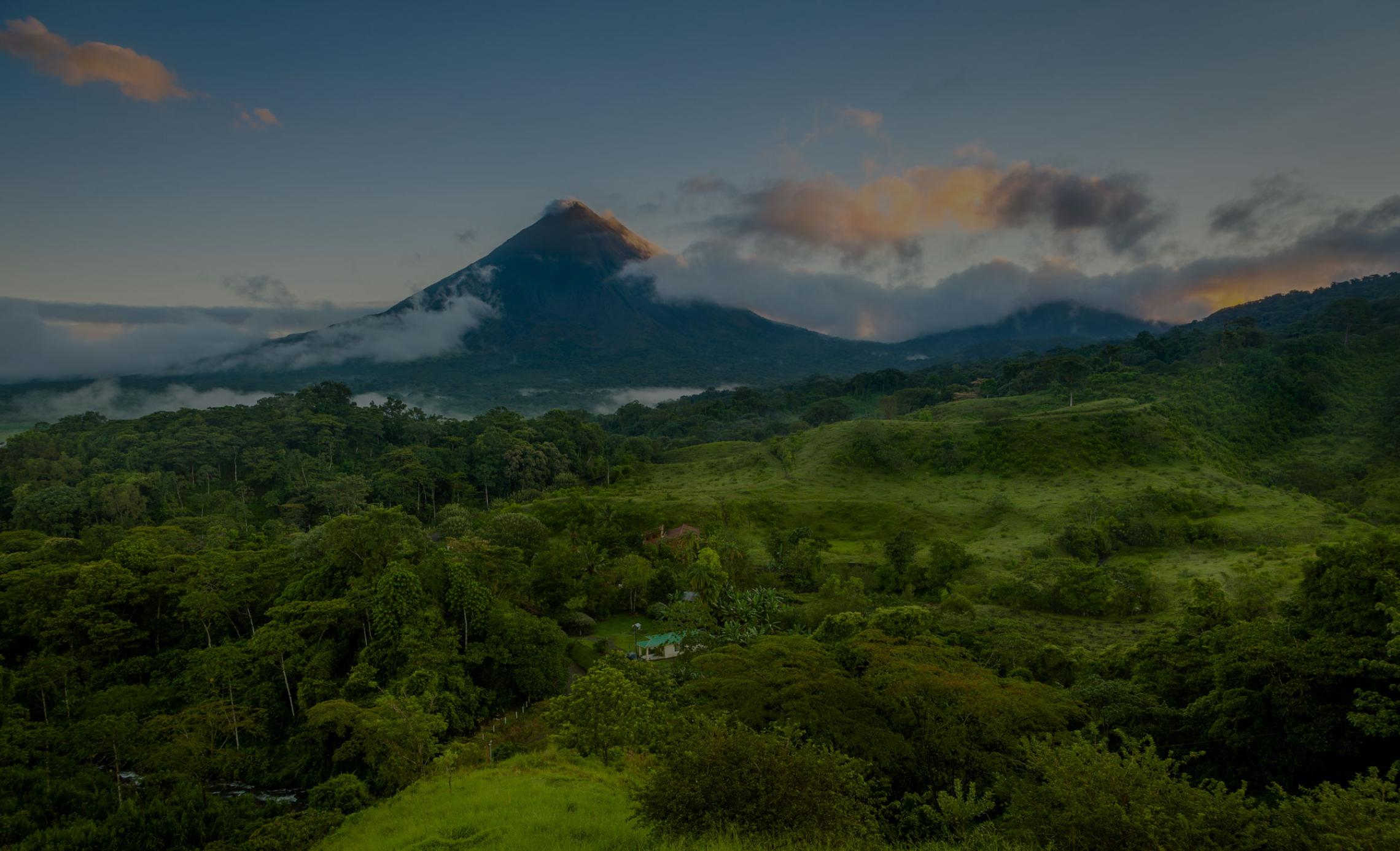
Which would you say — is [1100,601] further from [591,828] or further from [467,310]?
[467,310]

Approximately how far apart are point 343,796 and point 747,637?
13.6 m

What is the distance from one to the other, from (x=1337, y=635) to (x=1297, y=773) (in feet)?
9.23

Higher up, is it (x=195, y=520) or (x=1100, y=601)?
(x=195, y=520)

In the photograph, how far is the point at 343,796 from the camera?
1398cm

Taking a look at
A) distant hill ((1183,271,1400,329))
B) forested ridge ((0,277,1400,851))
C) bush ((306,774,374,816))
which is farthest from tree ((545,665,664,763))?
distant hill ((1183,271,1400,329))

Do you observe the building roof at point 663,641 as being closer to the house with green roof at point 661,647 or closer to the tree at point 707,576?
the house with green roof at point 661,647

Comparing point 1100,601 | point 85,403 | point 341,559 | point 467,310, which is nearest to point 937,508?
point 1100,601

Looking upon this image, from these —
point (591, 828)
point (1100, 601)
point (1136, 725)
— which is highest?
point (591, 828)

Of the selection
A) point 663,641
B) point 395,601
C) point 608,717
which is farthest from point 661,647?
point 608,717

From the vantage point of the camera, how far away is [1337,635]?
11531 millimetres

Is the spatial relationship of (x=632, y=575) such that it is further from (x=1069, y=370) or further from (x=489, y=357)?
(x=489, y=357)

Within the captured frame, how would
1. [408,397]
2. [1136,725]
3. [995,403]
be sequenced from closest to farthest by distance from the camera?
[1136,725] < [995,403] < [408,397]

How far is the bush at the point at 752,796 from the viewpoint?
6.97 m

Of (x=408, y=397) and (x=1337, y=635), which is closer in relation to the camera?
(x=1337, y=635)
